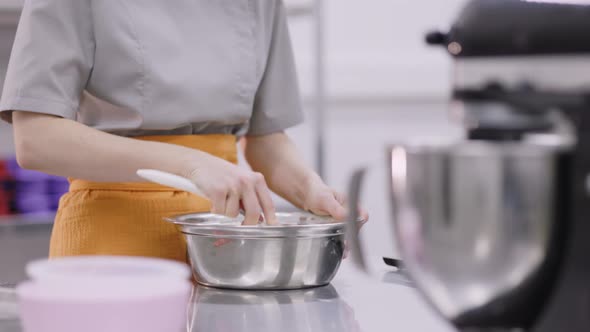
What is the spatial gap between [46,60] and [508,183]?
2.88 ft

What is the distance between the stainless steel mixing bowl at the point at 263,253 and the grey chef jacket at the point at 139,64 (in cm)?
31

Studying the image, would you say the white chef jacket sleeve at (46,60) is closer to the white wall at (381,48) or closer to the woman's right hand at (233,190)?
the woman's right hand at (233,190)

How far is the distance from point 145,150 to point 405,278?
0.42m

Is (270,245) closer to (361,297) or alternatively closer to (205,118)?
(361,297)

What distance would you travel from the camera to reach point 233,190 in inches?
41.4

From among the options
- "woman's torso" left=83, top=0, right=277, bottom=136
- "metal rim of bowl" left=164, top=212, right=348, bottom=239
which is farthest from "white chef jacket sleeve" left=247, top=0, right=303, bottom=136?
"metal rim of bowl" left=164, top=212, right=348, bottom=239

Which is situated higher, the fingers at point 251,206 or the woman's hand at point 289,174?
the fingers at point 251,206

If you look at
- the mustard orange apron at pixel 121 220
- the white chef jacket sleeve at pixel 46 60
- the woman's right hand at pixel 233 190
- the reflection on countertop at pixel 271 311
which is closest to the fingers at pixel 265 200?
the woman's right hand at pixel 233 190

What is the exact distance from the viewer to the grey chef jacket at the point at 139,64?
125 centimetres

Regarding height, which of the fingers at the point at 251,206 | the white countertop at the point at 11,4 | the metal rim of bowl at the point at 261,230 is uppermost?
the white countertop at the point at 11,4

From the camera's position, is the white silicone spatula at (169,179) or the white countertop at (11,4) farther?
the white countertop at (11,4)

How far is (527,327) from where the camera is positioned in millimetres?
627

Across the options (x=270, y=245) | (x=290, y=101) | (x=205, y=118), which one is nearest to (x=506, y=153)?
(x=270, y=245)

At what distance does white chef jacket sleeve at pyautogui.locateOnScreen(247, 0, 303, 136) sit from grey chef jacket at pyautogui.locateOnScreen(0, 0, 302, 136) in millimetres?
89
